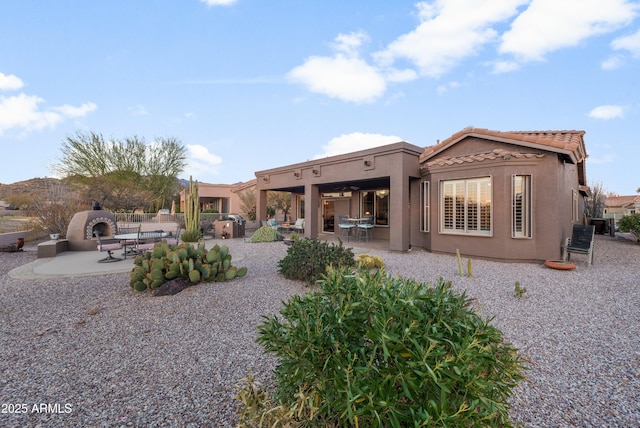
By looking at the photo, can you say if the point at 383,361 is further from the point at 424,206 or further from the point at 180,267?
the point at 424,206

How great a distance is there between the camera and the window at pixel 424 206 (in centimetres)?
1111

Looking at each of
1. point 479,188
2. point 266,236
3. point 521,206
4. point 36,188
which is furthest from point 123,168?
point 521,206

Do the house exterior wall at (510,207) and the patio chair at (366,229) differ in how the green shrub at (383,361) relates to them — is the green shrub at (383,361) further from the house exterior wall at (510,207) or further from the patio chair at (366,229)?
the patio chair at (366,229)

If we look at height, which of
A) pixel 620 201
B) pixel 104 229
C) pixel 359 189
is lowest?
pixel 104 229

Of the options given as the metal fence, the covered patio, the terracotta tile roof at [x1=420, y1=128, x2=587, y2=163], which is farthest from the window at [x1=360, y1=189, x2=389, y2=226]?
the metal fence

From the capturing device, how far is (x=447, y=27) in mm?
9789

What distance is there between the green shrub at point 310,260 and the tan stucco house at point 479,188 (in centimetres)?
483

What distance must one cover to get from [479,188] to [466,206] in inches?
28.2

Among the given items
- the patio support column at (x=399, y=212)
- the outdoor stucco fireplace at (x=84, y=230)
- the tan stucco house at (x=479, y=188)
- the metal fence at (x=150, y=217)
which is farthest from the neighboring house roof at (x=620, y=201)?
the outdoor stucco fireplace at (x=84, y=230)

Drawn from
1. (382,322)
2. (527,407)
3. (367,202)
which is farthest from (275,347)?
(367,202)

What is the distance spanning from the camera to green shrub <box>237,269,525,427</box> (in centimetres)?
135

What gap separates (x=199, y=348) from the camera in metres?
3.48

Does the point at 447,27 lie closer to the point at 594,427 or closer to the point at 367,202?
the point at 367,202

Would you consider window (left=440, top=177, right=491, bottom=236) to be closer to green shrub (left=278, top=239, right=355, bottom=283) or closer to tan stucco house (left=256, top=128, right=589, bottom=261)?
tan stucco house (left=256, top=128, right=589, bottom=261)
